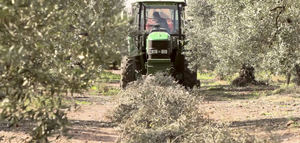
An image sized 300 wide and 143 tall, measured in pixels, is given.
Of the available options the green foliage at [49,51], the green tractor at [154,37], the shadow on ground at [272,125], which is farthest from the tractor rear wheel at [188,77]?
the green foliage at [49,51]

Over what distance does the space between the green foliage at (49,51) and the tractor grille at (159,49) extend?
1039 cm

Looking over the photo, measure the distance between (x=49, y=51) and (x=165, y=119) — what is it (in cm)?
454

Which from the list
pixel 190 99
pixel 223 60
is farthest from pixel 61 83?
pixel 223 60

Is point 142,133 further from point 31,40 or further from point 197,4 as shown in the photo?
point 197,4

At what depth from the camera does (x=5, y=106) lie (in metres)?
5.56

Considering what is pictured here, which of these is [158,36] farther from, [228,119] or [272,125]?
[272,125]

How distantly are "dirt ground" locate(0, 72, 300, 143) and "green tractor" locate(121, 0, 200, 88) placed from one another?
1684mm

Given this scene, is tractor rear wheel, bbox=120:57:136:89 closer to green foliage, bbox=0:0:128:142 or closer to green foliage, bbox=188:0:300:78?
green foliage, bbox=188:0:300:78

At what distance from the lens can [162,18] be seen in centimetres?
1755

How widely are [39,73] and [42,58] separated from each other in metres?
0.31

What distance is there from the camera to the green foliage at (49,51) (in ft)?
18.4

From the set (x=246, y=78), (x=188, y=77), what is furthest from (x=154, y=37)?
(x=246, y=78)

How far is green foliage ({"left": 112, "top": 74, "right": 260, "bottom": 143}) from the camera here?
7.63 m

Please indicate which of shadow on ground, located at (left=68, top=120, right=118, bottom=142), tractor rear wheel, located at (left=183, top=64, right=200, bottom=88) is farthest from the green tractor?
shadow on ground, located at (left=68, top=120, right=118, bottom=142)
